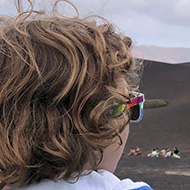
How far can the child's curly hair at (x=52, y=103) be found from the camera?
1.14 m

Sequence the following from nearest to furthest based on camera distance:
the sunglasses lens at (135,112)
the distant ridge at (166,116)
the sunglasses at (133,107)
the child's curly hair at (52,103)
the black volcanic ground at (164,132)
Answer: the child's curly hair at (52,103) < the sunglasses at (133,107) < the sunglasses lens at (135,112) < the black volcanic ground at (164,132) < the distant ridge at (166,116)

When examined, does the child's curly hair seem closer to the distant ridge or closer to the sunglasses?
the sunglasses

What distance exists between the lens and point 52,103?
1.15 m

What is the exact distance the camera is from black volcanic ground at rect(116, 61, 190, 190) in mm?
7672

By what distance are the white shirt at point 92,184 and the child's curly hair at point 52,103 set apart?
28mm

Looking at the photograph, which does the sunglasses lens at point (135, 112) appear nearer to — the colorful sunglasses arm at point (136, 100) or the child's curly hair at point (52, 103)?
the colorful sunglasses arm at point (136, 100)

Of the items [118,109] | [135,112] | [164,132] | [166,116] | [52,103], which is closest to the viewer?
[52,103]

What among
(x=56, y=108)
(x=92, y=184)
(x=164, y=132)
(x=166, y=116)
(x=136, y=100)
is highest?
(x=56, y=108)

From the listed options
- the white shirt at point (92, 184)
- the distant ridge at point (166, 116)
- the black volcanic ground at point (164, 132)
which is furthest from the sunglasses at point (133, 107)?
the distant ridge at point (166, 116)

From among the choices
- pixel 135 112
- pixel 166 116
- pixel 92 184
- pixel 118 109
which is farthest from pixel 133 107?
pixel 166 116

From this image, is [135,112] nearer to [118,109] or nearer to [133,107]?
[133,107]

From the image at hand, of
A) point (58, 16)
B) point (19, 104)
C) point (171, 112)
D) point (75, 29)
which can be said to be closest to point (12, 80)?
point (19, 104)

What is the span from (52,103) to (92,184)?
1.18ft

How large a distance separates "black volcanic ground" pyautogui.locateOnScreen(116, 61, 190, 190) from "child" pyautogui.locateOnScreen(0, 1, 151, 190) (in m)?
0.86
